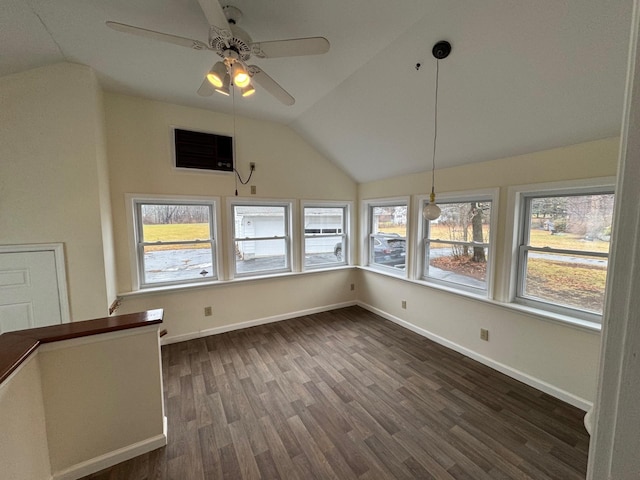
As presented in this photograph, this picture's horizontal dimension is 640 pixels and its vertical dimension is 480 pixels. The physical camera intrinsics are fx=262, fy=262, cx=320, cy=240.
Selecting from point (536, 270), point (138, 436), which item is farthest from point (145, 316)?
point (536, 270)

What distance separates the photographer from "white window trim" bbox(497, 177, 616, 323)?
2289 mm

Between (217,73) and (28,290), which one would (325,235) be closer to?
(217,73)

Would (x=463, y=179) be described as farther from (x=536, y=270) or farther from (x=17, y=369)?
(x=17, y=369)

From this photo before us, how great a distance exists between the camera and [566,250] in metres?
2.41

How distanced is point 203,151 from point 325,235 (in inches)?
88.0

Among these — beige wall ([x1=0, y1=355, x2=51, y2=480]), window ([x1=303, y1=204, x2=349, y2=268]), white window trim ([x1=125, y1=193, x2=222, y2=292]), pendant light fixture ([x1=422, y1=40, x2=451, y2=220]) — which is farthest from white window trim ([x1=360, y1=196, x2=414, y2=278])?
beige wall ([x1=0, y1=355, x2=51, y2=480])

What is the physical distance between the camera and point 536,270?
8.67ft

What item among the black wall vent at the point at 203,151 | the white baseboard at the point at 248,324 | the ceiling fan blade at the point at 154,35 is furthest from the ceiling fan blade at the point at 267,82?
the white baseboard at the point at 248,324

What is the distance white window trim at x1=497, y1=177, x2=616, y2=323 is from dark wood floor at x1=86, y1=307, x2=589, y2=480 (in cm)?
78

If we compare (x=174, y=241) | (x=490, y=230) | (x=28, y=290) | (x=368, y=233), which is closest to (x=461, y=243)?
(x=490, y=230)

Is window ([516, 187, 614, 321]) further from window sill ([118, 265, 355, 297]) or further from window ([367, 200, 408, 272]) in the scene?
A: window sill ([118, 265, 355, 297])

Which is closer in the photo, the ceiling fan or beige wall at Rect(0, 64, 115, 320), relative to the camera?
the ceiling fan

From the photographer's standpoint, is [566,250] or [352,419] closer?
[352,419]

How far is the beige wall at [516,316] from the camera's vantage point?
2.20 m
